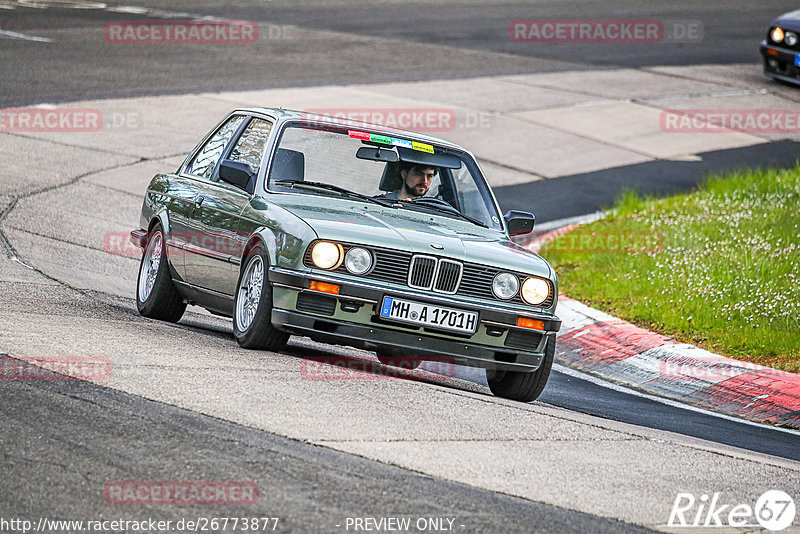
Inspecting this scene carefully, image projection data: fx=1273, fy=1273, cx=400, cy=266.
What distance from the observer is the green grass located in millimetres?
10469

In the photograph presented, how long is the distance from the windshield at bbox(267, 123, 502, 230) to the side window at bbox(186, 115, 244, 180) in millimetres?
866

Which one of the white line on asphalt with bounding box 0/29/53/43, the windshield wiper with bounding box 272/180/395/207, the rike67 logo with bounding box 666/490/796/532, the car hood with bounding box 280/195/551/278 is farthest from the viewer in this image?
the white line on asphalt with bounding box 0/29/53/43

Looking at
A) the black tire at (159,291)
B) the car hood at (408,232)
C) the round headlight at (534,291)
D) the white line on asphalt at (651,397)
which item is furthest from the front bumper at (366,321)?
the white line on asphalt at (651,397)

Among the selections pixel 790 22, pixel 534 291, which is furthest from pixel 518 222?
pixel 790 22

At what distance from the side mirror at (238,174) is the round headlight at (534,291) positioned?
6.37ft

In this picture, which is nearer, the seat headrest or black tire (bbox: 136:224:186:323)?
the seat headrest

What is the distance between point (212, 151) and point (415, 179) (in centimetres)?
168

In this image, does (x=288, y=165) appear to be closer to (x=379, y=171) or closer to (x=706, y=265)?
(x=379, y=171)

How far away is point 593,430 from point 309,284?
179cm

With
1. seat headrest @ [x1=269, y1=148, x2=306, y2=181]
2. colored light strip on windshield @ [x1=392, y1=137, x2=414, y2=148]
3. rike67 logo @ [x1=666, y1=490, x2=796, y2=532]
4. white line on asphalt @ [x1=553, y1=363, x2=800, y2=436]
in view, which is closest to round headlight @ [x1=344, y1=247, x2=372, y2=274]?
seat headrest @ [x1=269, y1=148, x2=306, y2=181]

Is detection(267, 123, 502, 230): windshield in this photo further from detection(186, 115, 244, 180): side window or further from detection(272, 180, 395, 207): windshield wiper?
detection(186, 115, 244, 180): side window

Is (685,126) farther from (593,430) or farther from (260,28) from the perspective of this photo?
(593,430)

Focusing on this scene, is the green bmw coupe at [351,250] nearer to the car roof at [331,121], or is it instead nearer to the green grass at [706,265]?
the car roof at [331,121]

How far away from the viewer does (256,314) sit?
751 centimetres
